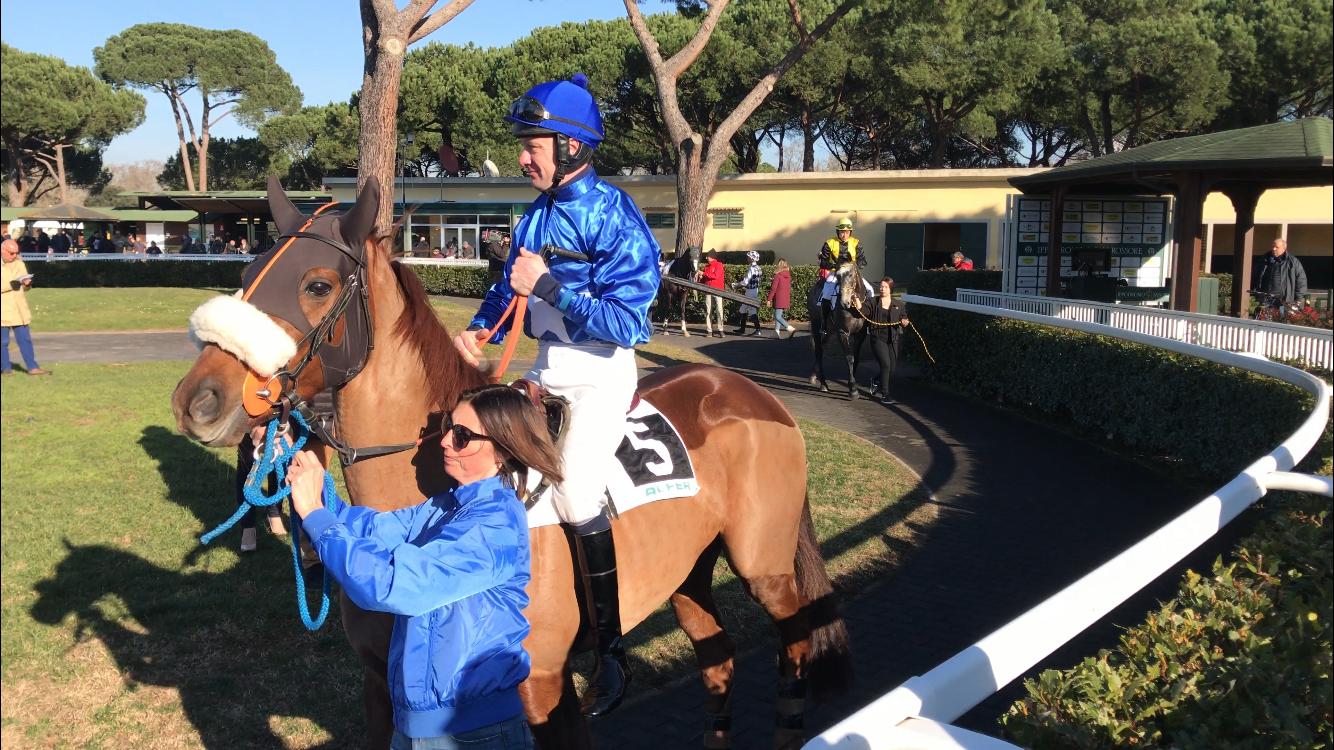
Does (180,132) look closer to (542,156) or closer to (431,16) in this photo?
(542,156)

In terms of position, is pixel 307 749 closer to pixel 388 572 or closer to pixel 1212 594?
pixel 388 572

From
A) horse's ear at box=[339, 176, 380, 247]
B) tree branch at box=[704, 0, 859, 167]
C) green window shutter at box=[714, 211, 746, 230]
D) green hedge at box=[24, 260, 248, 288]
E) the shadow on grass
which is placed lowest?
the shadow on grass

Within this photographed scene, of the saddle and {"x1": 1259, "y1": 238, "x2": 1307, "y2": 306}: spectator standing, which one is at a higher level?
{"x1": 1259, "y1": 238, "x2": 1307, "y2": 306}: spectator standing

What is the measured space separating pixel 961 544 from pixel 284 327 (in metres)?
5.69

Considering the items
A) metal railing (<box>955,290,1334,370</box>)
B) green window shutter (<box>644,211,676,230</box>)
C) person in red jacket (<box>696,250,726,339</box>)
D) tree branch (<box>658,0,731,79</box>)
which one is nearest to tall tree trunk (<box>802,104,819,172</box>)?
green window shutter (<box>644,211,676,230</box>)

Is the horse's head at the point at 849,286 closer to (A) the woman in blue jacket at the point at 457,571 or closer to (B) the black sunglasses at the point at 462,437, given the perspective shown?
(A) the woman in blue jacket at the point at 457,571

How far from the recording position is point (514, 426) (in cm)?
244

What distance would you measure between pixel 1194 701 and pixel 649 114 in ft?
116

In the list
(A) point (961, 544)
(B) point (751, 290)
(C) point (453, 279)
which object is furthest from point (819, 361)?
(C) point (453, 279)

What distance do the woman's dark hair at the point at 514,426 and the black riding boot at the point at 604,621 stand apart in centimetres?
43

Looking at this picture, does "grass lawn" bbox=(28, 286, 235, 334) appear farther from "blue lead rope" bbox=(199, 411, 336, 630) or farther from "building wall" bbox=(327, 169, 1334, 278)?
"building wall" bbox=(327, 169, 1334, 278)

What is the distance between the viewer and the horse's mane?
2777 millimetres

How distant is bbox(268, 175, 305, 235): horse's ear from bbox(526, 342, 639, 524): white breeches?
84 centimetres

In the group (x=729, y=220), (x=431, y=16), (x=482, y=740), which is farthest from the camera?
(x=729, y=220)
